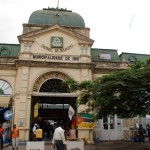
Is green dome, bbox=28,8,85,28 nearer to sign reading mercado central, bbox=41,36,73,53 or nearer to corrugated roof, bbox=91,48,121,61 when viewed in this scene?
sign reading mercado central, bbox=41,36,73,53

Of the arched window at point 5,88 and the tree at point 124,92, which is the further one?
the arched window at point 5,88

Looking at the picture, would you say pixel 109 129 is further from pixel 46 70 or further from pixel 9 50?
pixel 9 50

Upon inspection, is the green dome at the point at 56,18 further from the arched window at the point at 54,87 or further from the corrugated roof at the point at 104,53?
the arched window at the point at 54,87

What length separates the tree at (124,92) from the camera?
15164 mm

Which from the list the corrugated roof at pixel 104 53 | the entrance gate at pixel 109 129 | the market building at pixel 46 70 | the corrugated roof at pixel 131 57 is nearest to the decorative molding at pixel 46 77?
the market building at pixel 46 70

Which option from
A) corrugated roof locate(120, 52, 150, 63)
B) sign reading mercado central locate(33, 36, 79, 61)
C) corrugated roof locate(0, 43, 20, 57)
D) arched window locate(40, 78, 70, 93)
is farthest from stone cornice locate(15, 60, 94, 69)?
corrugated roof locate(120, 52, 150, 63)

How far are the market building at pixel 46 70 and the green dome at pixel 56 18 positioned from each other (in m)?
0.82

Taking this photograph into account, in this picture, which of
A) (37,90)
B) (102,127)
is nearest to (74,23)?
(37,90)

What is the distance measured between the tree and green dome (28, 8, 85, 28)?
40.2 feet

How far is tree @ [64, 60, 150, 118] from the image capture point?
15.2m

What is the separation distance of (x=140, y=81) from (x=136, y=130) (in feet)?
35.2

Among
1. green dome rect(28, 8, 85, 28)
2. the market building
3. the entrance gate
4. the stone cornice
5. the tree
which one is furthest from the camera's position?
green dome rect(28, 8, 85, 28)

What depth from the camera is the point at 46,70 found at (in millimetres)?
24078

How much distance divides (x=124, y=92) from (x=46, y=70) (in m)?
10.2
